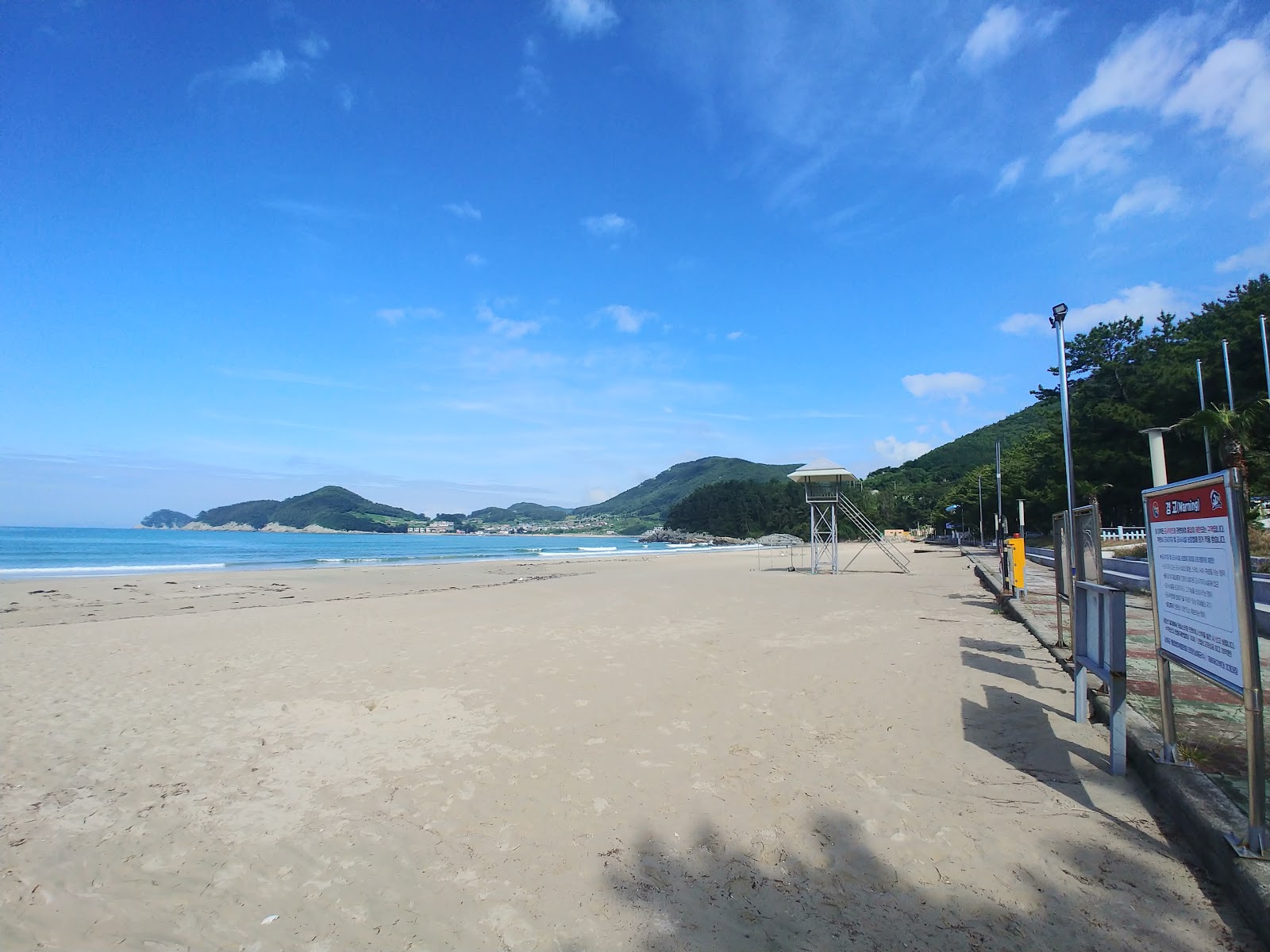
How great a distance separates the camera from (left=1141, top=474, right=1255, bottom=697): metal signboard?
9.66 feet

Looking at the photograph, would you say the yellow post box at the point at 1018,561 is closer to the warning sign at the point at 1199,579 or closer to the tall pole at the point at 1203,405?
the warning sign at the point at 1199,579

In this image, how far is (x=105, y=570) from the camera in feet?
98.9

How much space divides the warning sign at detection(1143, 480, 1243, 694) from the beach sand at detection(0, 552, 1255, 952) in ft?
3.42

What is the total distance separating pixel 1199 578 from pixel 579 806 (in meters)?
3.67

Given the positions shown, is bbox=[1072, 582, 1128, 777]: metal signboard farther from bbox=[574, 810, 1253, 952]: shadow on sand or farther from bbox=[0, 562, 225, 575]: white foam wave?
bbox=[0, 562, 225, 575]: white foam wave

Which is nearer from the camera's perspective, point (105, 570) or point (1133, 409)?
point (105, 570)

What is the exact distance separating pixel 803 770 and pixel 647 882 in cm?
177

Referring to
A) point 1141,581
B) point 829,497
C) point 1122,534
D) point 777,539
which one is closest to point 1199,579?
point 1141,581

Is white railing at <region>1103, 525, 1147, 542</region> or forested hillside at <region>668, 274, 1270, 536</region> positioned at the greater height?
forested hillside at <region>668, 274, 1270, 536</region>

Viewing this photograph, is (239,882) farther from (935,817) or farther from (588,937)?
(935,817)

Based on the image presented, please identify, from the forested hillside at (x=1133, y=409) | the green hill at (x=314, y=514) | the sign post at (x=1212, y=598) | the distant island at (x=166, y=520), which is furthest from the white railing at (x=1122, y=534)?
the distant island at (x=166, y=520)

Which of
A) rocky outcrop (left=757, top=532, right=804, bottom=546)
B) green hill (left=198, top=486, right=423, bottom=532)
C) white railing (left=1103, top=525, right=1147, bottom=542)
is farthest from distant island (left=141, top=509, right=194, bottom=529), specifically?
white railing (left=1103, top=525, right=1147, bottom=542)

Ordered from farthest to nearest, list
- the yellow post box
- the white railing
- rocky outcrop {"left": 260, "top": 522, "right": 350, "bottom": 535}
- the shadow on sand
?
rocky outcrop {"left": 260, "top": 522, "right": 350, "bottom": 535}, the white railing, the yellow post box, the shadow on sand

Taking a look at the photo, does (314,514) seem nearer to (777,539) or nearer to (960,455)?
(777,539)
